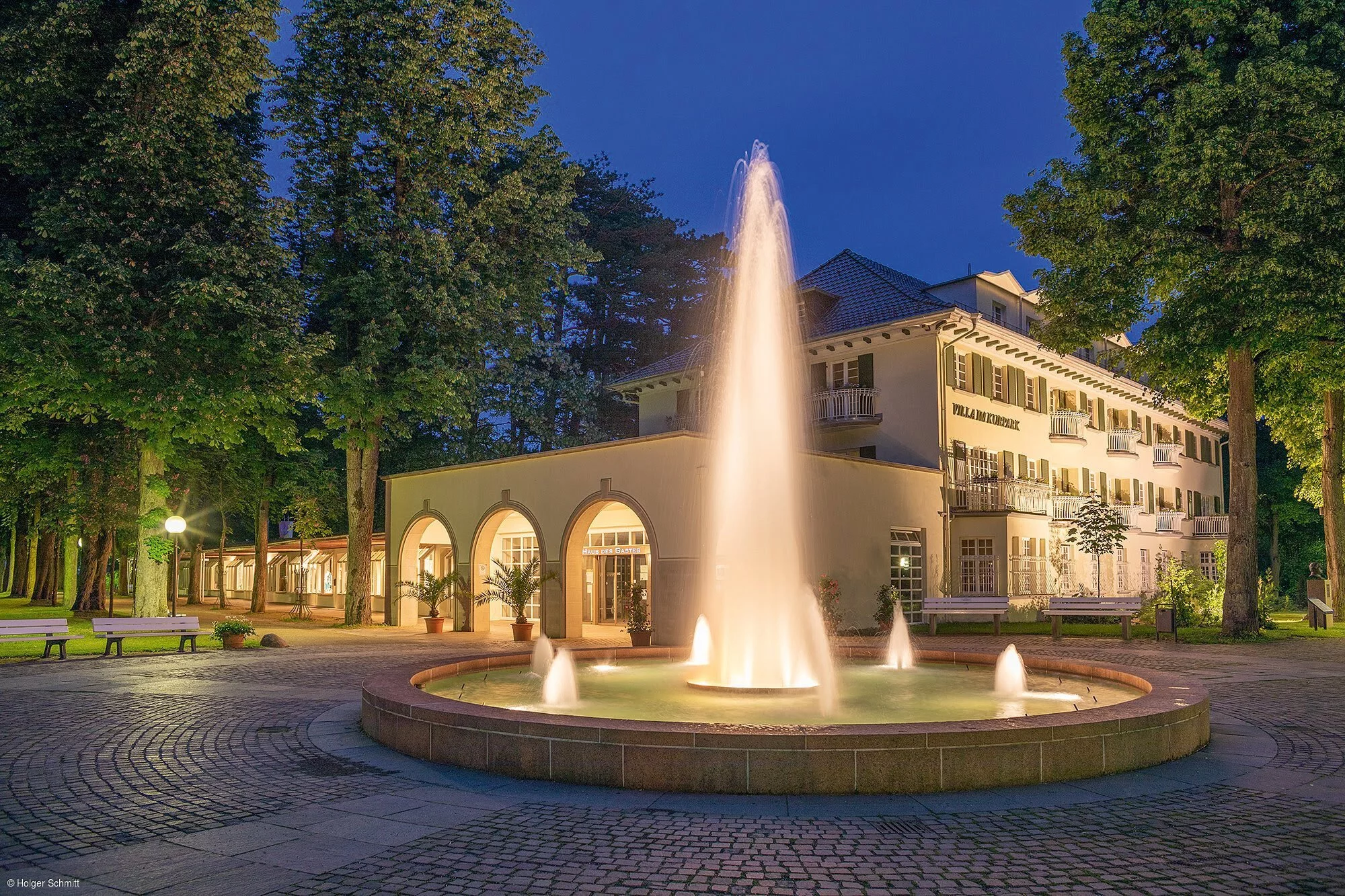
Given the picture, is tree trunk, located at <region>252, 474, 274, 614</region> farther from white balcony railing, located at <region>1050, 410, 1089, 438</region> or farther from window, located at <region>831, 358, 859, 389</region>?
white balcony railing, located at <region>1050, 410, 1089, 438</region>

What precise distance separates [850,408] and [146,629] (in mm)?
20519

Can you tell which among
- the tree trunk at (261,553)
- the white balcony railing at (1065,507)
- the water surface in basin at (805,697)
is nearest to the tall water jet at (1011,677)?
the water surface in basin at (805,697)

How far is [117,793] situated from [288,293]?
18.3 meters

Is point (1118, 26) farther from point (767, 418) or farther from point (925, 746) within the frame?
point (925, 746)

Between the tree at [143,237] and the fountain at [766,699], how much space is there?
11740 millimetres

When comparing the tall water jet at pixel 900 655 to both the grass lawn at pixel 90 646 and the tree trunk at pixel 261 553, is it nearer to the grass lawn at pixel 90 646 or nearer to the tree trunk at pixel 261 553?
the grass lawn at pixel 90 646

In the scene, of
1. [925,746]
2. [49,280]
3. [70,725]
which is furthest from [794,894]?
[49,280]

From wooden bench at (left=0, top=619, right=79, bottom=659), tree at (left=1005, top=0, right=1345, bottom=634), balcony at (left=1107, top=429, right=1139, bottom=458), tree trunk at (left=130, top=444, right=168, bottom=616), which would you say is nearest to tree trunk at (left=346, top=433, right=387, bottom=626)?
tree trunk at (left=130, top=444, right=168, bottom=616)

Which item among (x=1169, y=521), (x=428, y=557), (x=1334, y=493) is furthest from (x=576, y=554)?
(x=1169, y=521)

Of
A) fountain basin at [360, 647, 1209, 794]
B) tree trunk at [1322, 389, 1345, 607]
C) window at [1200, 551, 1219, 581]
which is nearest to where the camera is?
fountain basin at [360, 647, 1209, 794]

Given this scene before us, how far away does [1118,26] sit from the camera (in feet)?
73.6

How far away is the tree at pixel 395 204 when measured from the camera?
27.2 meters

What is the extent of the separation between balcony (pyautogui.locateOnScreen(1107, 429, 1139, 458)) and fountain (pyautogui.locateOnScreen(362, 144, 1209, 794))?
1033 inches

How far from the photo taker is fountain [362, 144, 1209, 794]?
720cm
